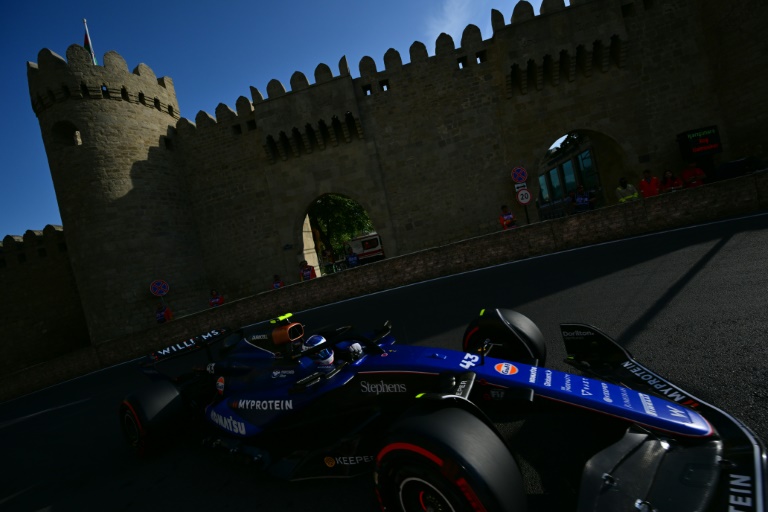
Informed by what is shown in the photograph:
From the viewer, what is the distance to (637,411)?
161cm

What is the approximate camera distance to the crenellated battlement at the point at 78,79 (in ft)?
47.1

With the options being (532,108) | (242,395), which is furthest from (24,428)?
(532,108)

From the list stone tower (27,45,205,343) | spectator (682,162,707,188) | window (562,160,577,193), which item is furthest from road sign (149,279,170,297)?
window (562,160,577,193)

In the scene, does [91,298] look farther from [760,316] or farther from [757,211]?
[757,211]

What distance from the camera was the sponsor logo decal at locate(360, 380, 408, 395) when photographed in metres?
2.16

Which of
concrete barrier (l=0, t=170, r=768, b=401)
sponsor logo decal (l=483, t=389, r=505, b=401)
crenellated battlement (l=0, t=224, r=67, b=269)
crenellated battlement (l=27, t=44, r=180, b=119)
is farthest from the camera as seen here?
crenellated battlement (l=0, t=224, r=67, b=269)

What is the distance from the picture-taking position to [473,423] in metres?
1.59

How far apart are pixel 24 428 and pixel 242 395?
557 cm

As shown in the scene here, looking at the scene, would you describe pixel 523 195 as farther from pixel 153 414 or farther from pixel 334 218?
pixel 334 218

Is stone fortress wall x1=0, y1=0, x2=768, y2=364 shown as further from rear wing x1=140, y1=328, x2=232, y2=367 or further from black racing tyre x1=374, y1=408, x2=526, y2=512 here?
black racing tyre x1=374, y1=408, x2=526, y2=512

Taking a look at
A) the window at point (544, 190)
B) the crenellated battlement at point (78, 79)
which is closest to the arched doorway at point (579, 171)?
the window at point (544, 190)

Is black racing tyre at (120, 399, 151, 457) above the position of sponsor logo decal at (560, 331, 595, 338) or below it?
below

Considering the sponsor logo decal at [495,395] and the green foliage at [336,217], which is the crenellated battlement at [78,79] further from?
the sponsor logo decal at [495,395]

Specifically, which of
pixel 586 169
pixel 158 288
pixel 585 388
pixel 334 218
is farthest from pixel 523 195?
pixel 586 169
